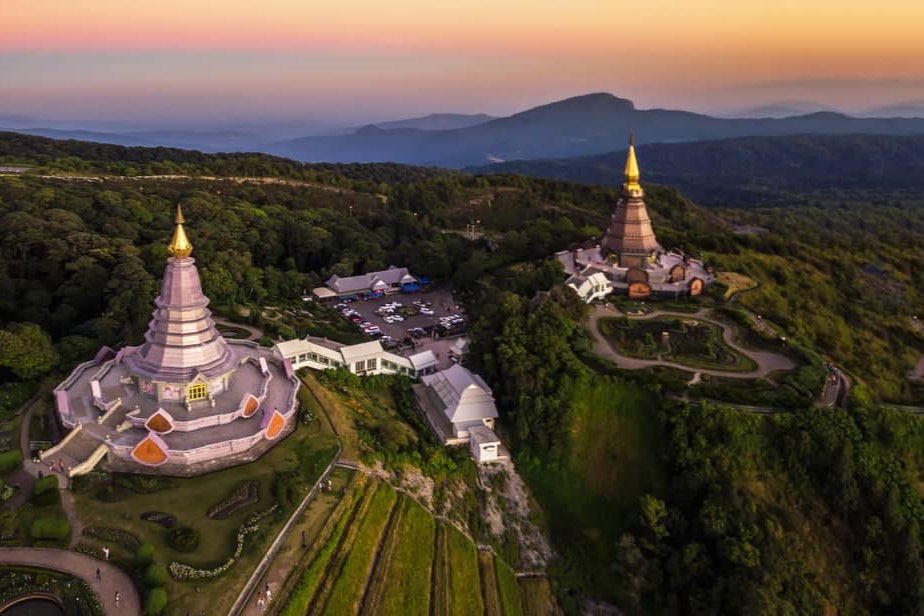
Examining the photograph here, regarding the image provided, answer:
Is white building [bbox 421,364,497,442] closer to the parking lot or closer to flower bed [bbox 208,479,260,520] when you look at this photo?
the parking lot

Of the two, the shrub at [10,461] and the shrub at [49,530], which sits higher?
the shrub at [10,461]

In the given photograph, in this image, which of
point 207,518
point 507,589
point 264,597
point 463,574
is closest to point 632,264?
point 507,589

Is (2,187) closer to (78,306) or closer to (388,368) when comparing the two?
(78,306)

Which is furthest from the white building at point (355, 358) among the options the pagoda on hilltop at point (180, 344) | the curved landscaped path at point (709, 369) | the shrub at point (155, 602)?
the shrub at point (155, 602)

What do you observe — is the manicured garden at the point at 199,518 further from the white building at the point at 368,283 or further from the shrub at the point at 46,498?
the white building at the point at 368,283

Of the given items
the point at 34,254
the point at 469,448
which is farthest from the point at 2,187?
the point at 469,448

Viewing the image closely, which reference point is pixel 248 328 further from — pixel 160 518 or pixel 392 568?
pixel 392 568
